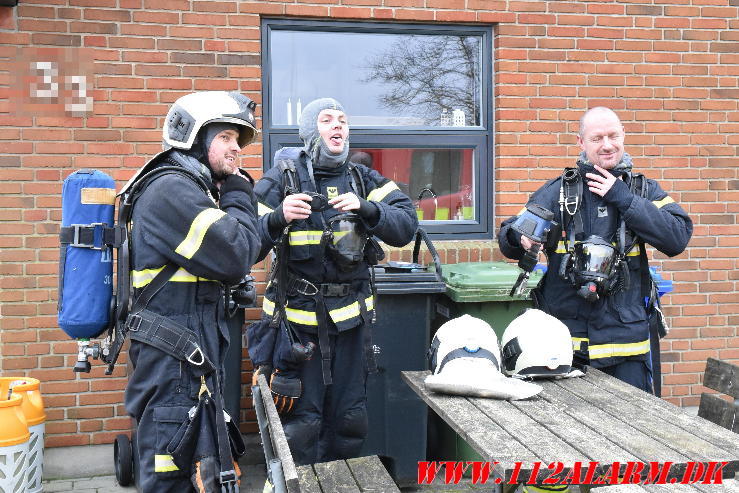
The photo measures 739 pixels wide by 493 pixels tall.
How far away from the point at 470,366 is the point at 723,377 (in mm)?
1241

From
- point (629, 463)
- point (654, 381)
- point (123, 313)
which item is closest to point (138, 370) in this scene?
point (123, 313)

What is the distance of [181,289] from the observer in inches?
105

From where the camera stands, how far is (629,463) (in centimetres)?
221

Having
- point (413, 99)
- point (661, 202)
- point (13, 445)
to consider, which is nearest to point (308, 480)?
point (13, 445)

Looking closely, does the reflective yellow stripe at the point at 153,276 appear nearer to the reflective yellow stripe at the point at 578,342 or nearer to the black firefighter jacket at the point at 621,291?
the black firefighter jacket at the point at 621,291

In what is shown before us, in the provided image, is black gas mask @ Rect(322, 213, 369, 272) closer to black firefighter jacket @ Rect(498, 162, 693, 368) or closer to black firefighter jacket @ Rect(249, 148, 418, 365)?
black firefighter jacket @ Rect(249, 148, 418, 365)

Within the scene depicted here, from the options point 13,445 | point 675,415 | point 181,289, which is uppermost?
point 181,289

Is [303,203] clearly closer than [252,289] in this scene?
No

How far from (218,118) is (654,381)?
2.63 metres

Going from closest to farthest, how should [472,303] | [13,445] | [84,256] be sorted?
[84,256], [13,445], [472,303]

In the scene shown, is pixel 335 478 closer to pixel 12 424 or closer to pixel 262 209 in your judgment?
pixel 262 209

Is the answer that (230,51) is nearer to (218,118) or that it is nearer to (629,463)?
(218,118)

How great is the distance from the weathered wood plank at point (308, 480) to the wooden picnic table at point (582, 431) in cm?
58

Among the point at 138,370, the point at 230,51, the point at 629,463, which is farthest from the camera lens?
the point at 230,51
